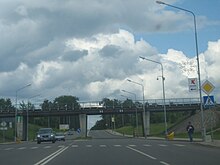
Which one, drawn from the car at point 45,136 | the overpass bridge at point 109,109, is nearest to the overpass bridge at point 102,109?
the overpass bridge at point 109,109

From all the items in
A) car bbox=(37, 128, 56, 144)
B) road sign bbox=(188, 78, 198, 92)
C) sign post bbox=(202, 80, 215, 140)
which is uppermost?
road sign bbox=(188, 78, 198, 92)

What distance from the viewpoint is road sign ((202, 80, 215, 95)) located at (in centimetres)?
3453

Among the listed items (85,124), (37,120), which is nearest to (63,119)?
(37,120)

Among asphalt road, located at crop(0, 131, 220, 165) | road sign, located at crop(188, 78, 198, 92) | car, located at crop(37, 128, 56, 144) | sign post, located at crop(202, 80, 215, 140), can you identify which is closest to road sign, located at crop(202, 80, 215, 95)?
sign post, located at crop(202, 80, 215, 140)

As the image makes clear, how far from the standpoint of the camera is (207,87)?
34625 mm

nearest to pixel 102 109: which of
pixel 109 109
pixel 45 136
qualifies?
pixel 109 109

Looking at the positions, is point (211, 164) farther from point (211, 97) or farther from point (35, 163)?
point (211, 97)

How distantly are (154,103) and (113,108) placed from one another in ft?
30.0

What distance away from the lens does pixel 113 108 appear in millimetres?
97625

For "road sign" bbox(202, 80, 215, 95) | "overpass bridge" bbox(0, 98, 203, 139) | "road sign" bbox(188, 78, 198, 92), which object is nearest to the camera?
"road sign" bbox(202, 80, 215, 95)

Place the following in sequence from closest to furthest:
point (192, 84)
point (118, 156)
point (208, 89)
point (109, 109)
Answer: point (118, 156)
point (208, 89)
point (192, 84)
point (109, 109)

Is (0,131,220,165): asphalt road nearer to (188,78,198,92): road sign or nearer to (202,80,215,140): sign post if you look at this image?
(202,80,215,140): sign post

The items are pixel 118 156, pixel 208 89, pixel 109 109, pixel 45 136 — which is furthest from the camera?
pixel 109 109

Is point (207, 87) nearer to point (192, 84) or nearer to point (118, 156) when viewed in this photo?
point (192, 84)
